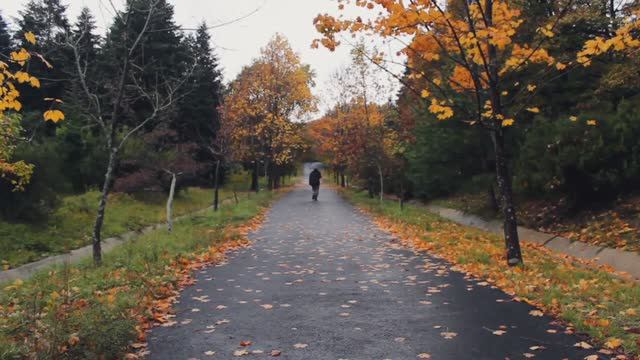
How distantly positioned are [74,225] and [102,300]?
11660 millimetres

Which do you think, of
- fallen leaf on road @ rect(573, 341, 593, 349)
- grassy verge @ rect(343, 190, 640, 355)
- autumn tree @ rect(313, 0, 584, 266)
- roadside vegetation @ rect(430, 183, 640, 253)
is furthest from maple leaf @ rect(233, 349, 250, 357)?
roadside vegetation @ rect(430, 183, 640, 253)

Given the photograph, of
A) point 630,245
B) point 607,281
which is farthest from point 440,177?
point 607,281

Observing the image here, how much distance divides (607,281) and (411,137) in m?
17.7

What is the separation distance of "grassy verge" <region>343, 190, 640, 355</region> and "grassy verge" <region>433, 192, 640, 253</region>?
115 centimetres

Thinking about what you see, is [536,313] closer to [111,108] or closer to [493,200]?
[493,200]

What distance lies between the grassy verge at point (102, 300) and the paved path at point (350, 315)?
0.36 metres

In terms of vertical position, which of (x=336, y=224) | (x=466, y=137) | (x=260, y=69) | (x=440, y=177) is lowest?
(x=336, y=224)

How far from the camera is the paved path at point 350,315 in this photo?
5316 mm

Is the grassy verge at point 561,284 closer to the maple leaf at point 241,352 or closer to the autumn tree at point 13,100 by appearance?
the maple leaf at point 241,352

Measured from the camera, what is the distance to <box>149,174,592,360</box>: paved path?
5.32 metres

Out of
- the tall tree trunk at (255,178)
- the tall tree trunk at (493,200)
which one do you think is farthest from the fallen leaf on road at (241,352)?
the tall tree trunk at (255,178)

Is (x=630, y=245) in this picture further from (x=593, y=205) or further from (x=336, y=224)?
(x=336, y=224)

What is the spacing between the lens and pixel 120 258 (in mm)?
10922

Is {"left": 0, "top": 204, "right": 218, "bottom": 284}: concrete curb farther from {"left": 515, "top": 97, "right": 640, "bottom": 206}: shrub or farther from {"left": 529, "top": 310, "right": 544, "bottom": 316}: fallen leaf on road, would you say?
{"left": 515, "top": 97, "right": 640, "bottom": 206}: shrub
